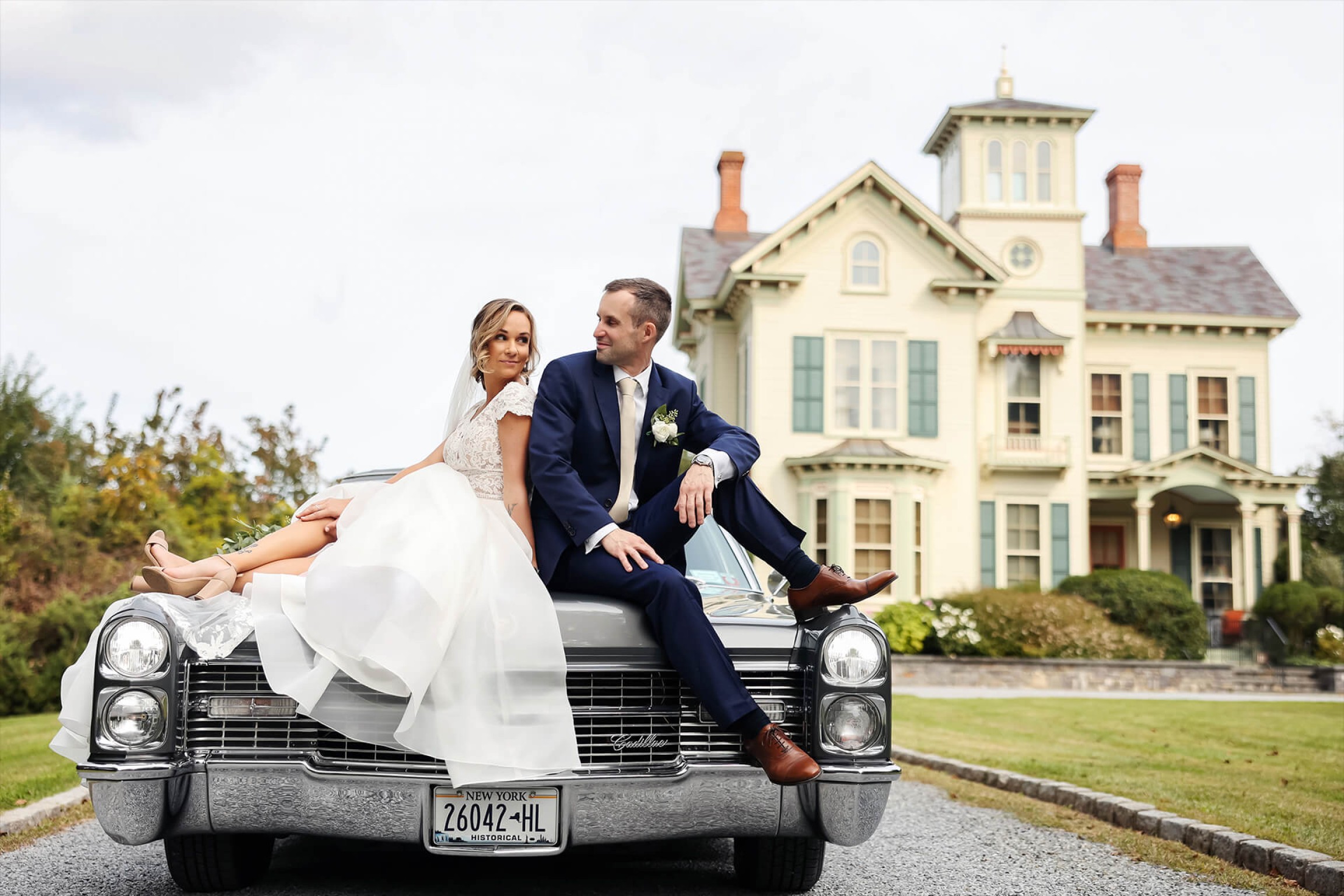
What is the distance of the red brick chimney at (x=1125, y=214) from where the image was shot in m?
29.0

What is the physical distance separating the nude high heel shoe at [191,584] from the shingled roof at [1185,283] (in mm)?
24116

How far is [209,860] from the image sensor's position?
4340 millimetres

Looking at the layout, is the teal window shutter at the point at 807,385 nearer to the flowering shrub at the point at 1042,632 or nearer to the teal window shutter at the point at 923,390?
the teal window shutter at the point at 923,390

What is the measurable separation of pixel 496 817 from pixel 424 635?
59cm

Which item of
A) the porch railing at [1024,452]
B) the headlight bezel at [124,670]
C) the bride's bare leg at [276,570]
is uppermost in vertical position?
the porch railing at [1024,452]

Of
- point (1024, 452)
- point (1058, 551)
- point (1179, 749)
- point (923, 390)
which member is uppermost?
point (923, 390)

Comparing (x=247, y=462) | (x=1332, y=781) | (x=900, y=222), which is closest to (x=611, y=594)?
(x=1332, y=781)

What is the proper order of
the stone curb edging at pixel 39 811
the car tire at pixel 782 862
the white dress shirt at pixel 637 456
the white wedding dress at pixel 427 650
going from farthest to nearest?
1. the stone curb edging at pixel 39 811
2. the car tire at pixel 782 862
3. the white dress shirt at pixel 637 456
4. the white wedding dress at pixel 427 650

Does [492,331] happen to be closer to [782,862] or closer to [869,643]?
[869,643]

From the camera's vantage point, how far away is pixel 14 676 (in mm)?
12570

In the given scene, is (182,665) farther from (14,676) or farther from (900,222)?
(900,222)

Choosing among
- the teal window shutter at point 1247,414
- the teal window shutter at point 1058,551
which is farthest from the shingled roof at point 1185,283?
the teal window shutter at point 1058,551

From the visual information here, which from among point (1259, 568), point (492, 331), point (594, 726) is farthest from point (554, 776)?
point (1259, 568)

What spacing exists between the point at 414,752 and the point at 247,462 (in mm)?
23194
